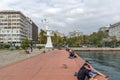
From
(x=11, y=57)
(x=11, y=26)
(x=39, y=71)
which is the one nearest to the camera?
(x=39, y=71)

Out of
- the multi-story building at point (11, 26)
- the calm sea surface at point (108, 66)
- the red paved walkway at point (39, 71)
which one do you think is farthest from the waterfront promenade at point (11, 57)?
the multi-story building at point (11, 26)

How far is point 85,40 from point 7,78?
495ft

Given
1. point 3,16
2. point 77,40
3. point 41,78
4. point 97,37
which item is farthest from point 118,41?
point 41,78

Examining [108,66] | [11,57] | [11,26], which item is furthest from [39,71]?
[11,26]

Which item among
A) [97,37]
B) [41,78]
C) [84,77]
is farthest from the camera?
[97,37]

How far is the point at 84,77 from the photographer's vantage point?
13.2 metres

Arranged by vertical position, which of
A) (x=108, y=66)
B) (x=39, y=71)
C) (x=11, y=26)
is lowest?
(x=108, y=66)

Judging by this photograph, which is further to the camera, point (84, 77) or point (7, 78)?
point (7, 78)

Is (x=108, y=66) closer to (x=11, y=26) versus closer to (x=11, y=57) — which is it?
(x=11, y=57)

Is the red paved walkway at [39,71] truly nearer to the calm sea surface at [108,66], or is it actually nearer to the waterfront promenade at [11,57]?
the waterfront promenade at [11,57]

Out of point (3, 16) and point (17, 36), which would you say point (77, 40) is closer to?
point (17, 36)

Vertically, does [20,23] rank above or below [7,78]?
above

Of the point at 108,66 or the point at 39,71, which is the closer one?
the point at 39,71

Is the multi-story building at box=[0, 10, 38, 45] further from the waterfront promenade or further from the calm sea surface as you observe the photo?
the calm sea surface
